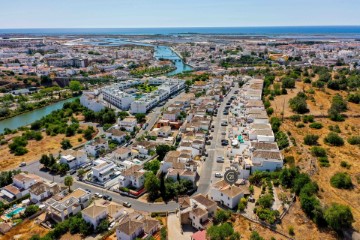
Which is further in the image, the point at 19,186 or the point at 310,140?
the point at 310,140

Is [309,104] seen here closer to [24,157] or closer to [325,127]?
[325,127]

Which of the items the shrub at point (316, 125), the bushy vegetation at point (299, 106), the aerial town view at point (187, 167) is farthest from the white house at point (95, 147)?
the bushy vegetation at point (299, 106)

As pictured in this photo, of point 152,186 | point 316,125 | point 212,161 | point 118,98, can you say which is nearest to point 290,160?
point 212,161

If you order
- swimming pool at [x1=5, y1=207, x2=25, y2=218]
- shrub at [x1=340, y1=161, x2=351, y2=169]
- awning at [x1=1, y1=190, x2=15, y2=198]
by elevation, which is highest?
shrub at [x1=340, y1=161, x2=351, y2=169]

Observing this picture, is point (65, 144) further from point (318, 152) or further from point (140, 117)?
point (318, 152)

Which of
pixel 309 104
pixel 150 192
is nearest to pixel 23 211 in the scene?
pixel 150 192

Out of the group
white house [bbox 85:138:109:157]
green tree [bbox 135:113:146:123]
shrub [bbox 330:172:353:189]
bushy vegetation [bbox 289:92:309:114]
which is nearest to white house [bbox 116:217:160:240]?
white house [bbox 85:138:109:157]

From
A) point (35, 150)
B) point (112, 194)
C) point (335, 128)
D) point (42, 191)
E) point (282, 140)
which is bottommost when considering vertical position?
point (35, 150)

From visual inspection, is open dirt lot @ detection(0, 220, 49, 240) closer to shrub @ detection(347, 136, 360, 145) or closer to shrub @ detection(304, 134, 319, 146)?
shrub @ detection(304, 134, 319, 146)

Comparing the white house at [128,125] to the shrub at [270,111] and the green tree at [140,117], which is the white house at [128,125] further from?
the shrub at [270,111]
